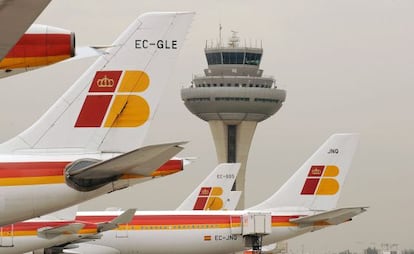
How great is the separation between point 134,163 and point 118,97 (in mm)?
4130

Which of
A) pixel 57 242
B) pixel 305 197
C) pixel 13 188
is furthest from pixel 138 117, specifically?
pixel 305 197

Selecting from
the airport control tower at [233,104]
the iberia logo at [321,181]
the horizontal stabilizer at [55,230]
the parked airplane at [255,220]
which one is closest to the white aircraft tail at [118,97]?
the horizontal stabilizer at [55,230]

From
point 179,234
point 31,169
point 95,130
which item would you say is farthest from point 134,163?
point 179,234

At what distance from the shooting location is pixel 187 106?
18288 cm

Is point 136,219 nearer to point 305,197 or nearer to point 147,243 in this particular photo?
point 147,243

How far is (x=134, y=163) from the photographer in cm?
2475

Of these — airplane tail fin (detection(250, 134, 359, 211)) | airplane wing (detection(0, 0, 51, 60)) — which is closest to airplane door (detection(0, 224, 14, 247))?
airplane tail fin (detection(250, 134, 359, 211))

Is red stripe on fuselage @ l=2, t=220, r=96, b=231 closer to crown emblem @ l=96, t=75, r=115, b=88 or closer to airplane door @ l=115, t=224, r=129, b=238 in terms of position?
airplane door @ l=115, t=224, r=129, b=238

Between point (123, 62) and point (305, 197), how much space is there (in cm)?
3601

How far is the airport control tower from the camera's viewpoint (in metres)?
178

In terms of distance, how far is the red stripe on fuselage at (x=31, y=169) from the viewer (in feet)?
86.8

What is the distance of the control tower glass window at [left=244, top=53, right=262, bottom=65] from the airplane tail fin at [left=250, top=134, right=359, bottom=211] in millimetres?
119753

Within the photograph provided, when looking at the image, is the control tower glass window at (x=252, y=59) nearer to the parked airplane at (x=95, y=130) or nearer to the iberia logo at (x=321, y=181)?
the iberia logo at (x=321, y=181)

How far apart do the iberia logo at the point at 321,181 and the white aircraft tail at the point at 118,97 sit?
36.1m
